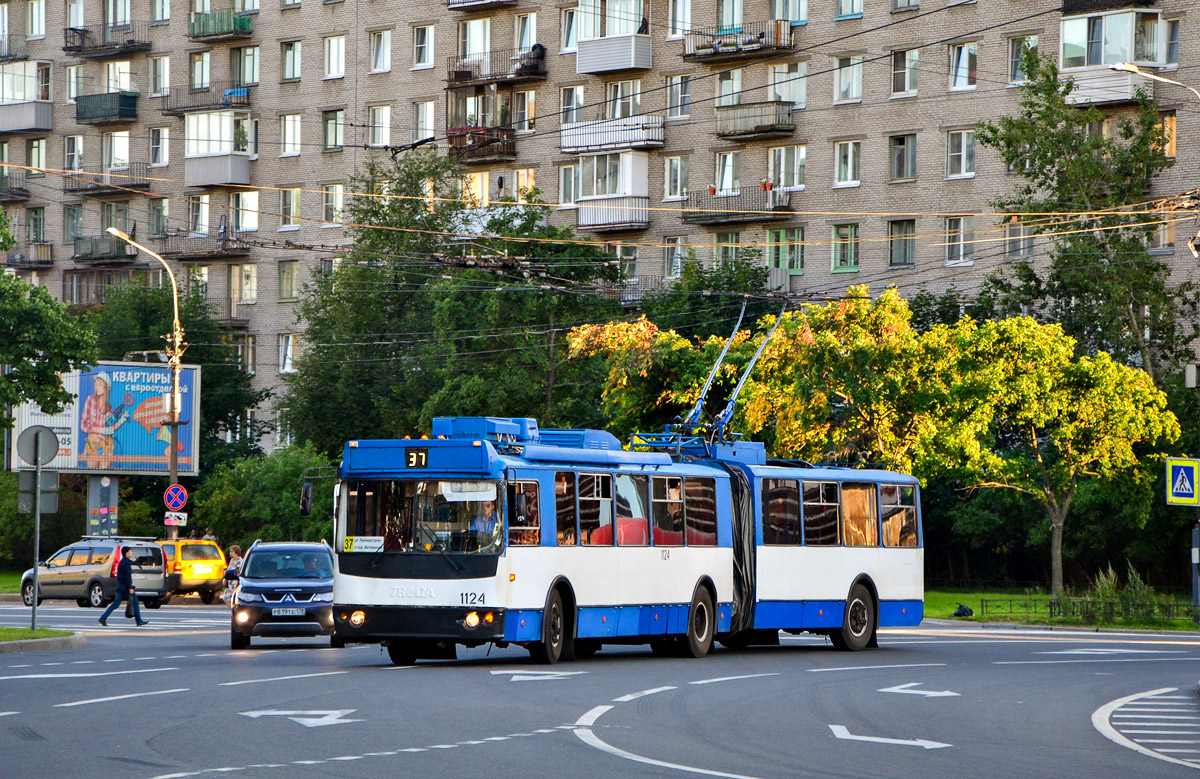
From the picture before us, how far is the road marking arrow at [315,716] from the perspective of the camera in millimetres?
15156

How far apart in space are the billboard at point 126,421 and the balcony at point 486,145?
1643cm

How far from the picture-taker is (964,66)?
197 feet

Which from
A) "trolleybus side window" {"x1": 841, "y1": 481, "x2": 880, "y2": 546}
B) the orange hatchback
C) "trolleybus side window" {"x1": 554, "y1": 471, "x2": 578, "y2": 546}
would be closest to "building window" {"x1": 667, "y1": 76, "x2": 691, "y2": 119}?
the orange hatchback

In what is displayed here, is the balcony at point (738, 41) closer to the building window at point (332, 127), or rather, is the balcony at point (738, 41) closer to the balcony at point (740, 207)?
the balcony at point (740, 207)

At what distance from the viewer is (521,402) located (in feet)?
198

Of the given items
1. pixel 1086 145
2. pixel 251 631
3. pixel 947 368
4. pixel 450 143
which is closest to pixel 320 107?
pixel 450 143

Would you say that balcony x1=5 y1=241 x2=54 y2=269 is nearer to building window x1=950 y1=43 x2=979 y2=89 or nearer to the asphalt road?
building window x1=950 y1=43 x2=979 y2=89

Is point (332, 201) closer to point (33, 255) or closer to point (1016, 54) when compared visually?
point (33, 255)

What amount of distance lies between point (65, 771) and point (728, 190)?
54.4 meters

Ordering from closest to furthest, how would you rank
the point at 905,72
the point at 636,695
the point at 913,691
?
1. the point at 636,695
2. the point at 913,691
3. the point at 905,72

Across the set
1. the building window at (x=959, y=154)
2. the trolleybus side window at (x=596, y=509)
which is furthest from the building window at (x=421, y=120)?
the trolleybus side window at (x=596, y=509)

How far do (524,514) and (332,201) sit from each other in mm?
54150

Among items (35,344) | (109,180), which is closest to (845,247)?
(35,344)

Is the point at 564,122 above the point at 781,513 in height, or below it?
above
